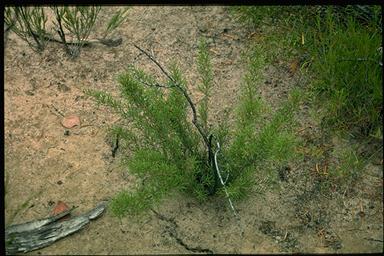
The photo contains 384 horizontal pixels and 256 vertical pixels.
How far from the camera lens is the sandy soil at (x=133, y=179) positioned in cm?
274

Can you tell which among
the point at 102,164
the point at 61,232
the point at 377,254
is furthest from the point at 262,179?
the point at 61,232

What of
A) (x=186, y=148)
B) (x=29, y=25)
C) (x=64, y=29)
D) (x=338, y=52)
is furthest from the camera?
(x=64, y=29)

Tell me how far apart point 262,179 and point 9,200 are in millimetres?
1331

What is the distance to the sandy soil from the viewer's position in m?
2.74

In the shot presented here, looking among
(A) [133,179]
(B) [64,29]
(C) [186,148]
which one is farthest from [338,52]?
(B) [64,29]

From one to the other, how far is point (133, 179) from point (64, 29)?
1.36 meters

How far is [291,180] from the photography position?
9.75 ft

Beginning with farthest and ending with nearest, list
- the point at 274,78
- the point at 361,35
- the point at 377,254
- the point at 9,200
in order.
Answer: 1. the point at 274,78
2. the point at 361,35
3. the point at 9,200
4. the point at 377,254

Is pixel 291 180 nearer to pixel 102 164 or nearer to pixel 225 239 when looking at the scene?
pixel 225 239

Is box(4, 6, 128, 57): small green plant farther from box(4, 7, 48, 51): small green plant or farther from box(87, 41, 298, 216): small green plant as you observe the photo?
box(87, 41, 298, 216): small green plant

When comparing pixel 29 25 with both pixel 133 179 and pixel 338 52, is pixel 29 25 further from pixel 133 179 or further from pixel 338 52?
pixel 338 52

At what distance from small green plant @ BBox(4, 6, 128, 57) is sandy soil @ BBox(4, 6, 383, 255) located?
58mm

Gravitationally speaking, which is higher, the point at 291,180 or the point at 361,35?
the point at 361,35

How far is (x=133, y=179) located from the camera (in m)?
2.99
